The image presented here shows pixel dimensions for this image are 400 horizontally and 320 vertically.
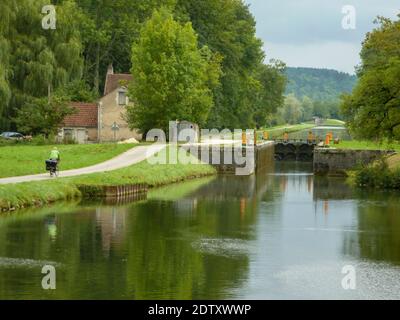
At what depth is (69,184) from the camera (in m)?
43.9

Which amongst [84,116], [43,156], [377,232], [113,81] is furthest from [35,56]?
[377,232]

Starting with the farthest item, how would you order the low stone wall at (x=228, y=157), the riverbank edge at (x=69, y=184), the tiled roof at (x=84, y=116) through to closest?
the tiled roof at (x=84, y=116) → the low stone wall at (x=228, y=157) → the riverbank edge at (x=69, y=184)

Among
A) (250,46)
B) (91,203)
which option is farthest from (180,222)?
(250,46)

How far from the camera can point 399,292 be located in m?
24.9

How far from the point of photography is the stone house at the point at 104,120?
248 ft

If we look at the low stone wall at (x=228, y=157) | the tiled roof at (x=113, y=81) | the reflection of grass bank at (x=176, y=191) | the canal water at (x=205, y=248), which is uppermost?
the tiled roof at (x=113, y=81)

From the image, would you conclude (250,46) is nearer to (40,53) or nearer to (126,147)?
(40,53)

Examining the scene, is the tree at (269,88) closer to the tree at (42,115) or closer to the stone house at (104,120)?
the stone house at (104,120)

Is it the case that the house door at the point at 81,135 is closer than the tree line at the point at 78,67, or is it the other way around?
the tree line at the point at 78,67

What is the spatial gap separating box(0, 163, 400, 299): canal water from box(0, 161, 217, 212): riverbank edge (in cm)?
93

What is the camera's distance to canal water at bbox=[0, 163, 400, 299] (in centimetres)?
2492

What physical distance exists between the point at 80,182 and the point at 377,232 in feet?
50.4

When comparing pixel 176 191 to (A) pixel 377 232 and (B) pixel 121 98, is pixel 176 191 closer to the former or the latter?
(A) pixel 377 232

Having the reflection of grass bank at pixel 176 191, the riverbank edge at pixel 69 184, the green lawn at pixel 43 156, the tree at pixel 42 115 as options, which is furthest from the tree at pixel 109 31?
the reflection of grass bank at pixel 176 191
